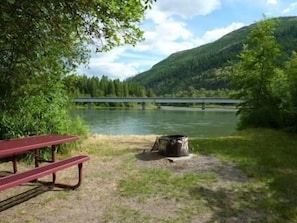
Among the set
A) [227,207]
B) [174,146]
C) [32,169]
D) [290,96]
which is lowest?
[227,207]

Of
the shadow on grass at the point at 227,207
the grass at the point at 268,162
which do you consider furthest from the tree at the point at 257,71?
the shadow on grass at the point at 227,207

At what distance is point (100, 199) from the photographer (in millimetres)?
4832

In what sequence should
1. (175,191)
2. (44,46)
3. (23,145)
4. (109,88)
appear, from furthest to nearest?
1. (109,88)
2. (44,46)
3. (175,191)
4. (23,145)

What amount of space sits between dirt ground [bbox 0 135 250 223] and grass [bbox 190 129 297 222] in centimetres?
35

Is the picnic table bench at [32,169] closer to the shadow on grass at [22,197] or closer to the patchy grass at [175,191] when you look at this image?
the shadow on grass at [22,197]

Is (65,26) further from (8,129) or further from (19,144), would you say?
(8,129)

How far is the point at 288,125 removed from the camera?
1222 cm

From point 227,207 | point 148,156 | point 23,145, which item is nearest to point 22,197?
point 23,145

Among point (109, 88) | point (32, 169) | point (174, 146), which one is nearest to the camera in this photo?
point (32, 169)

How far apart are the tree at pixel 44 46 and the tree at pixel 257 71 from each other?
759cm

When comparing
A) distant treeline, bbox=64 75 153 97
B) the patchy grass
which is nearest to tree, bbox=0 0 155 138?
the patchy grass

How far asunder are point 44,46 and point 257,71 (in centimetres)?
948

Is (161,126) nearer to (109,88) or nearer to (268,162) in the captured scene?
(268,162)

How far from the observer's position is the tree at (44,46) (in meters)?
5.29
